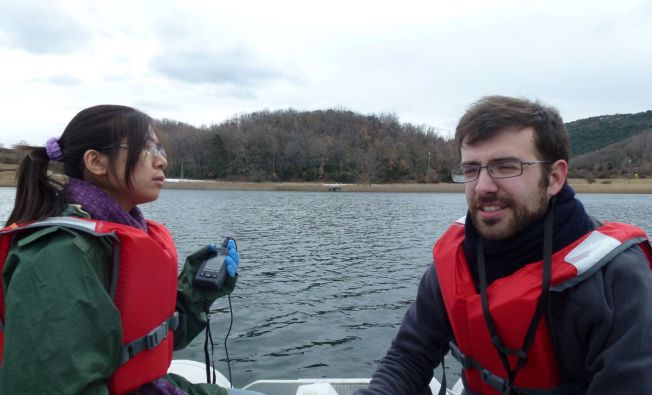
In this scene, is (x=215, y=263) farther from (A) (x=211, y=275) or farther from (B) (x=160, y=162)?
(B) (x=160, y=162)

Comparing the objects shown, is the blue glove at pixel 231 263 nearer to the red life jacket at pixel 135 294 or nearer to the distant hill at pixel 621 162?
the red life jacket at pixel 135 294

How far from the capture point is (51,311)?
1495mm

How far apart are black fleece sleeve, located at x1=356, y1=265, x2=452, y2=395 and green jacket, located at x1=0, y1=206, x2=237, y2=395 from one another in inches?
46.9

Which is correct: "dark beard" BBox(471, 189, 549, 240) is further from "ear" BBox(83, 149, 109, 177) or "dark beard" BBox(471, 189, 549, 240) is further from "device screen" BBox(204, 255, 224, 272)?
"ear" BBox(83, 149, 109, 177)

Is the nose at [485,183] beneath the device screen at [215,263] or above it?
above

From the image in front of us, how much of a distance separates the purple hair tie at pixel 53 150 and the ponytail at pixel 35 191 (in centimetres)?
3

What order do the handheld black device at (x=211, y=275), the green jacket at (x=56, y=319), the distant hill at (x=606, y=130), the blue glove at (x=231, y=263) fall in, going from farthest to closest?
the distant hill at (x=606, y=130) → the blue glove at (x=231, y=263) → the handheld black device at (x=211, y=275) → the green jacket at (x=56, y=319)

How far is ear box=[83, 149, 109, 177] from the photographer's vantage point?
1.94m

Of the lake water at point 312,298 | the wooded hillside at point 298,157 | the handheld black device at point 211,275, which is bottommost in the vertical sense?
the lake water at point 312,298

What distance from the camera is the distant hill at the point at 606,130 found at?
144 meters

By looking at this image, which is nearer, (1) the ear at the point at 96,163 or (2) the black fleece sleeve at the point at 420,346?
(1) the ear at the point at 96,163

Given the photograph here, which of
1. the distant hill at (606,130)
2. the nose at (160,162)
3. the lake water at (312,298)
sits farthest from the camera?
the distant hill at (606,130)

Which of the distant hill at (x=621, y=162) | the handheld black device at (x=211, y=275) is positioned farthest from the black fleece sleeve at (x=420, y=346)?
the distant hill at (x=621, y=162)

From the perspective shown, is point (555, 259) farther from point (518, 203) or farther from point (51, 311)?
point (51, 311)
